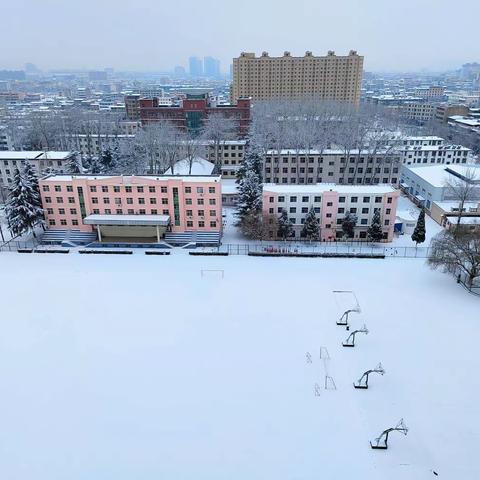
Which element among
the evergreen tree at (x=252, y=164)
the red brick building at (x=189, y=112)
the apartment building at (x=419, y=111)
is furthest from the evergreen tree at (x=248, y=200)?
the apartment building at (x=419, y=111)

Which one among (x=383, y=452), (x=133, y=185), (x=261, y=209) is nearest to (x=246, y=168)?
(x=261, y=209)

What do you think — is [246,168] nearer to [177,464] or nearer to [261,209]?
[261,209]

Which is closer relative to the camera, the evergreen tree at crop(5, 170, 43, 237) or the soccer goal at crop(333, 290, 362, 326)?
the soccer goal at crop(333, 290, 362, 326)

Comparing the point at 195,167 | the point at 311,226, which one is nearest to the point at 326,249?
the point at 311,226

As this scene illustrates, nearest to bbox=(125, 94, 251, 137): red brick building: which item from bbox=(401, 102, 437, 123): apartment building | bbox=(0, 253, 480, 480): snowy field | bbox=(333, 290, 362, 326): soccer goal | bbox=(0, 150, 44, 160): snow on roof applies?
bbox=(0, 150, 44, 160): snow on roof

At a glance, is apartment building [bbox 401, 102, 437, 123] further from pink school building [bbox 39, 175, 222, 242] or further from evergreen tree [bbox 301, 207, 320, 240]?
pink school building [bbox 39, 175, 222, 242]

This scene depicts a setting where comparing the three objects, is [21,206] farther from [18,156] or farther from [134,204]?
[18,156]
